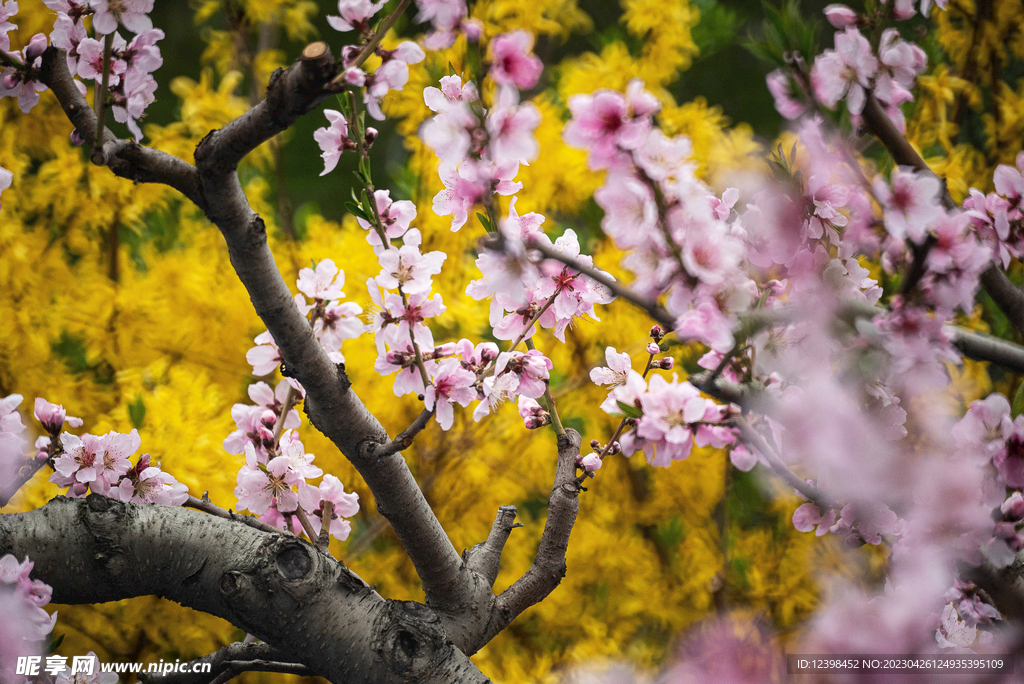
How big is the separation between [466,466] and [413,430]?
60 centimetres

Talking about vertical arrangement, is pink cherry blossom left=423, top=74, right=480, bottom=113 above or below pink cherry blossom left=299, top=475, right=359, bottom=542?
above

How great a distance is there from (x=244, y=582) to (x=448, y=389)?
0.66ft

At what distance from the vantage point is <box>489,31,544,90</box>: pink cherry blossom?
37 cm

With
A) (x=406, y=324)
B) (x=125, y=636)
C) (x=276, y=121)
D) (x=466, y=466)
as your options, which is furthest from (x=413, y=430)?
(x=125, y=636)

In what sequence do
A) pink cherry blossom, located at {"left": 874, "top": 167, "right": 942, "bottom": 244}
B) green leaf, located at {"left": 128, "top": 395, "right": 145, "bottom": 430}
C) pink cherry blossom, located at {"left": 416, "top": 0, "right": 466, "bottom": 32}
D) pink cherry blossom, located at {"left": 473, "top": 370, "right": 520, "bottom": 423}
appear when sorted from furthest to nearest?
green leaf, located at {"left": 128, "top": 395, "right": 145, "bottom": 430} < pink cherry blossom, located at {"left": 473, "top": 370, "right": 520, "bottom": 423} < pink cherry blossom, located at {"left": 416, "top": 0, "right": 466, "bottom": 32} < pink cherry blossom, located at {"left": 874, "top": 167, "right": 942, "bottom": 244}

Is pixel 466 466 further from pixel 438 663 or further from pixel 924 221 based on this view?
pixel 924 221

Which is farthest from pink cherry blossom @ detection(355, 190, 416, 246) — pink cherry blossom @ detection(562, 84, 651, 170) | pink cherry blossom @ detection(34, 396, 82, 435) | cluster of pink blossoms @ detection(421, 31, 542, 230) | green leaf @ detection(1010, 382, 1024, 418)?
green leaf @ detection(1010, 382, 1024, 418)

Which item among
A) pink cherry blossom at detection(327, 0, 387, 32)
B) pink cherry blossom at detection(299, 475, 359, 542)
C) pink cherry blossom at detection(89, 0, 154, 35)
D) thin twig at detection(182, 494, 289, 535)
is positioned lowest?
pink cherry blossom at detection(299, 475, 359, 542)

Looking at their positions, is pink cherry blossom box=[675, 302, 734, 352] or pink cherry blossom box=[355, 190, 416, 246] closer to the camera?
pink cherry blossom box=[675, 302, 734, 352]

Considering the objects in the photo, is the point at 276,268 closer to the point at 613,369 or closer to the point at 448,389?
the point at 448,389

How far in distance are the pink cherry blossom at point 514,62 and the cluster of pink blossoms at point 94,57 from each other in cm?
27

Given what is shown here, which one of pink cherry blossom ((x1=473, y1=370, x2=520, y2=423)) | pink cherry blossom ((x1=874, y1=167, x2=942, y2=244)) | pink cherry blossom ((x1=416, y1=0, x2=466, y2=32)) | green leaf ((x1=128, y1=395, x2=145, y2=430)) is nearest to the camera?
pink cherry blossom ((x1=874, y1=167, x2=942, y2=244))

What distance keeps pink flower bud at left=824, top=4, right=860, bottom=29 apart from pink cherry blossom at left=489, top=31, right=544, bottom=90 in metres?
0.18

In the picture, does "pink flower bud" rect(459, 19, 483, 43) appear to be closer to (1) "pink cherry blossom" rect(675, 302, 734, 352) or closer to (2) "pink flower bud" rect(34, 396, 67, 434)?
(1) "pink cherry blossom" rect(675, 302, 734, 352)
